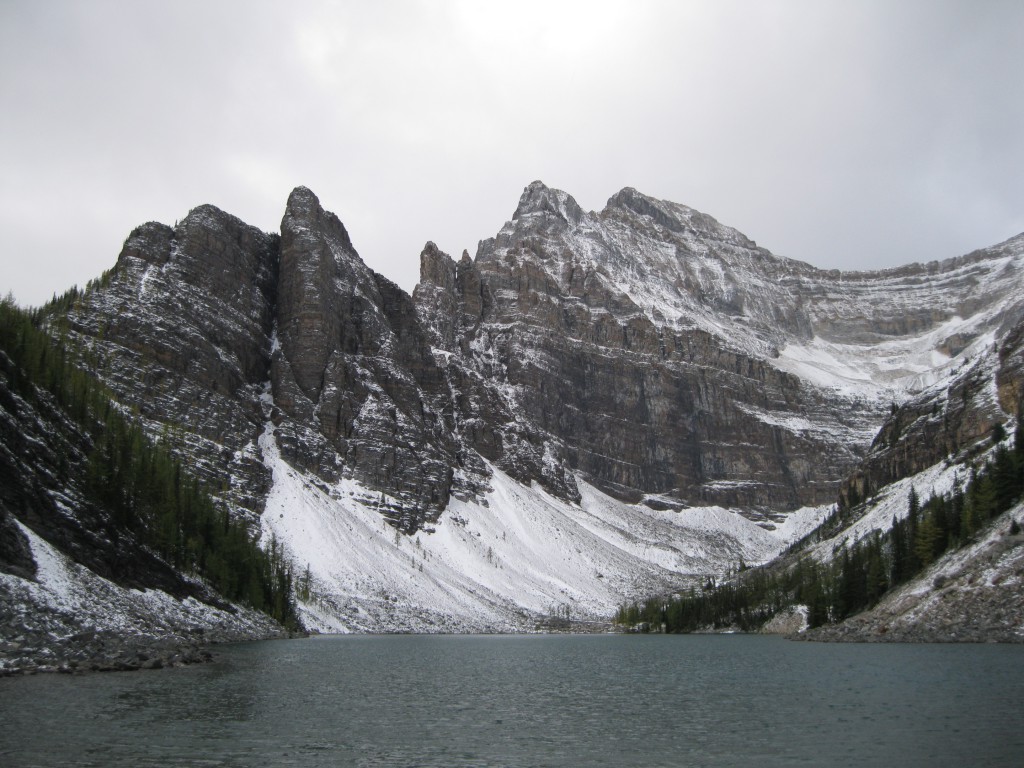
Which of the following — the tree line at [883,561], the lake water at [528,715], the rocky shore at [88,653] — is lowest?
the rocky shore at [88,653]

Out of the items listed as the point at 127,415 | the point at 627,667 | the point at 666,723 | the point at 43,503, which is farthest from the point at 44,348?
the point at 666,723

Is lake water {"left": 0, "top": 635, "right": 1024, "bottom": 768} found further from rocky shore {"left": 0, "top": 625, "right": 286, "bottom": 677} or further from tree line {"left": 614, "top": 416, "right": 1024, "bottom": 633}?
tree line {"left": 614, "top": 416, "right": 1024, "bottom": 633}

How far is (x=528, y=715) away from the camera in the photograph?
41.7 metres

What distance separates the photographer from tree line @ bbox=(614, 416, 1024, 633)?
95.6 meters

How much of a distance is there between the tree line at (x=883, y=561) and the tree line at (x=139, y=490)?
73.5 metres

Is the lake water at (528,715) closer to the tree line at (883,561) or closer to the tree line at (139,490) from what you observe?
the tree line at (139,490)

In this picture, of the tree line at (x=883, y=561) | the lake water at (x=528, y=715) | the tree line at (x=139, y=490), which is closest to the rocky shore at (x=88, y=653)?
the lake water at (x=528, y=715)

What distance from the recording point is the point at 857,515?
16012 centimetres

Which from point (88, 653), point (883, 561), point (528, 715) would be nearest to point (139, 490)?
point (88, 653)

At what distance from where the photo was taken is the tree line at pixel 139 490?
82125 millimetres

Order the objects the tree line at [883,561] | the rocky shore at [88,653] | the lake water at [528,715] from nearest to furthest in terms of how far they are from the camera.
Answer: the lake water at [528,715]
the rocky shore at [88,653]
the tree line at [883,561]

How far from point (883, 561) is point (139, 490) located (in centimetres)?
8806

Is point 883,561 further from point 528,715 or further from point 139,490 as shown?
point 139,490

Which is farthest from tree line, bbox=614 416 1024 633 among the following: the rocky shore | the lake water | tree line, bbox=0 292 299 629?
the rocky shore
